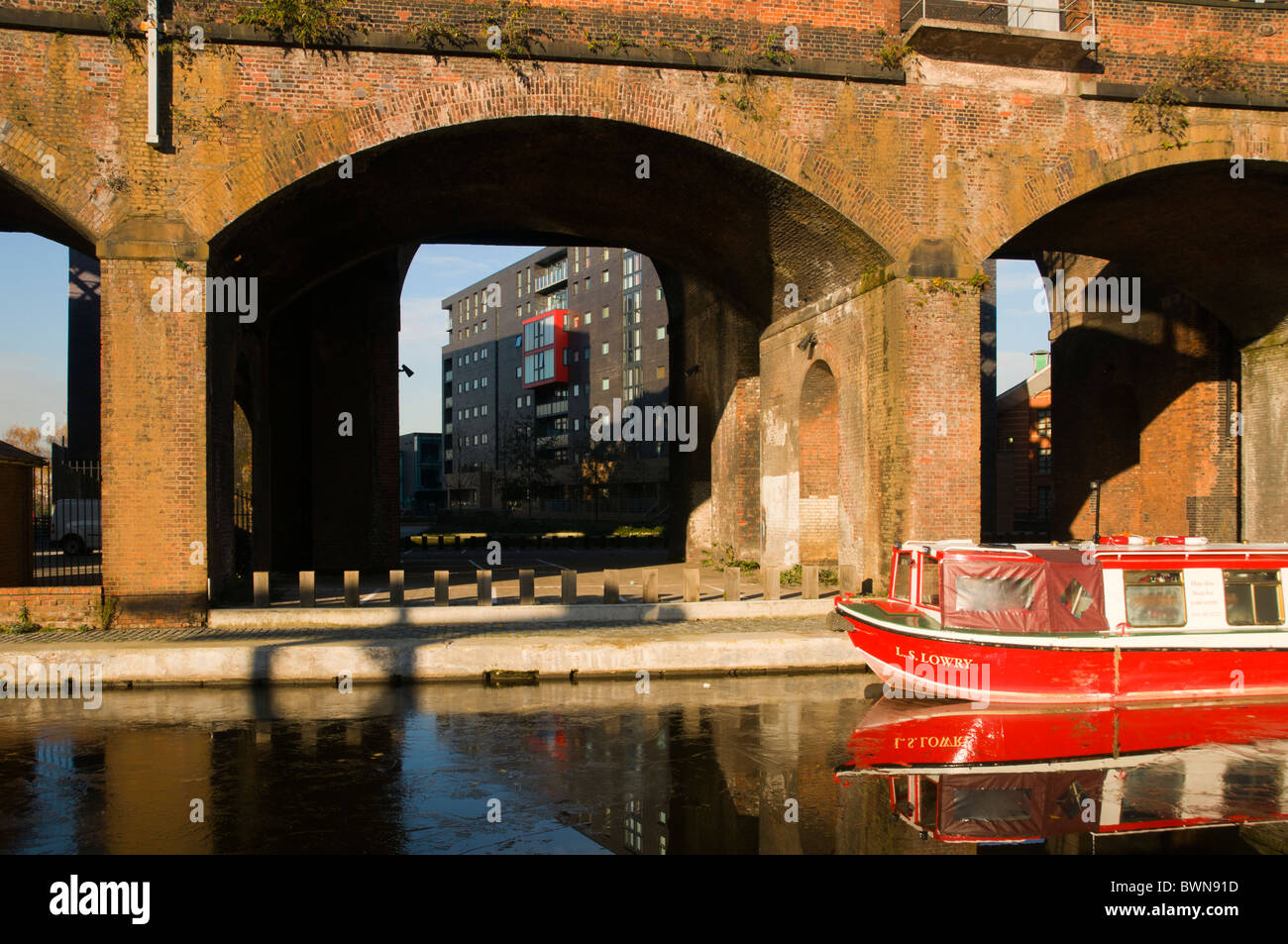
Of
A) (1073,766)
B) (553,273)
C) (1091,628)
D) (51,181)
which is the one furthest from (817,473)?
(553,273)

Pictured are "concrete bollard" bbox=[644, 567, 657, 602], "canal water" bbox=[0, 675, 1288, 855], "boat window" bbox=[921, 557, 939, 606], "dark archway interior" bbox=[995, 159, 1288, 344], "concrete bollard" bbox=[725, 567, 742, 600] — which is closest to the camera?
"canal water" bbox=[0, 675, 1288, 855]

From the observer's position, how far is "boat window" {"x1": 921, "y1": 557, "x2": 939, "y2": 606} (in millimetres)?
12281

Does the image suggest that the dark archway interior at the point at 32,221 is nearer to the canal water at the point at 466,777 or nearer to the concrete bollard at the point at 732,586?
the canal water at the point at 466,777

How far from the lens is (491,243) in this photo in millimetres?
26281

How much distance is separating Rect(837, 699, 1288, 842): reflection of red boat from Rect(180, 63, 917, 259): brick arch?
7927 mm

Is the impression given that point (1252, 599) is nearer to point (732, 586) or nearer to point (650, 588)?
point (732, 586)

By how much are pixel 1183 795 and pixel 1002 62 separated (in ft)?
40.2

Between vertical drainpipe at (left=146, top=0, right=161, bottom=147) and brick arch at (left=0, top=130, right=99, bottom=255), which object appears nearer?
brick arch at (left=0, top=130, right=99, bottom=255)

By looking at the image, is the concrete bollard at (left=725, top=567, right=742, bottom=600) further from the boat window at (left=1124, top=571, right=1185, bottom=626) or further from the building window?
the building window

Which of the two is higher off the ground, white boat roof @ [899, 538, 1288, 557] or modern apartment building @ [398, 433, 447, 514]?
modern apartment building @ [398, 433, 447, 514]

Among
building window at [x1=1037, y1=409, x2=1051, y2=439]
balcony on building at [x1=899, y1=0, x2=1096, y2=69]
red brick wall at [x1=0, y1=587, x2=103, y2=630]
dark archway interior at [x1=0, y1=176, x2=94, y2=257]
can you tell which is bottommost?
red brick wall at [x1=0, y1=587, x2=103, y2=630]

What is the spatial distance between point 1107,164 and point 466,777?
44.9 feet

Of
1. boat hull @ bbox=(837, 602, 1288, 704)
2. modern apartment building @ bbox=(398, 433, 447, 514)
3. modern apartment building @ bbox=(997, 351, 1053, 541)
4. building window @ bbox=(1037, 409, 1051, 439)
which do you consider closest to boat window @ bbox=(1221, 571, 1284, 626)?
boat hull @ bbox=(837, 602, 1288, 704)

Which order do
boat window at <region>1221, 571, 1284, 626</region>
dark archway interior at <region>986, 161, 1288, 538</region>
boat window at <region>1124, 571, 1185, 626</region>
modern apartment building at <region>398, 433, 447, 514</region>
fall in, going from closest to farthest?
boat window at <region>1124, 571, 1185, 626</region>, boat window at <region>1221, 571, 1284, 626</region>, dark archway interior at <region>986, 161, 1288, 538</region>, modern apartment building at <region>398, 433, 447, 514</region>
